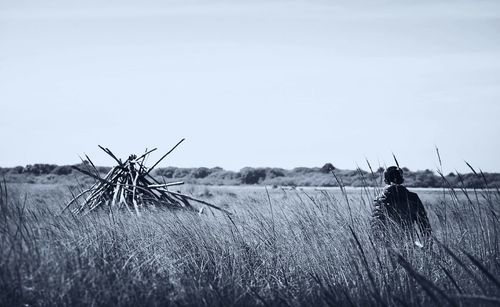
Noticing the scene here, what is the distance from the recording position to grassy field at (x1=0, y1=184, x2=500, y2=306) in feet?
10.5

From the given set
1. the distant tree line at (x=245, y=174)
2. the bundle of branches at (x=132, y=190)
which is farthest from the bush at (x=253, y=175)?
the bundle of branches at (x=132, y=190)

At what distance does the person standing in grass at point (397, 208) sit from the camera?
17.1 feet

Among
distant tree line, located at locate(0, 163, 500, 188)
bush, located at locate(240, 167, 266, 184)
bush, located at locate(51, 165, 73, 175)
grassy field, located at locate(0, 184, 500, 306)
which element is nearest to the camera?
grassy field, located at locate(0, 184, 500, 306)

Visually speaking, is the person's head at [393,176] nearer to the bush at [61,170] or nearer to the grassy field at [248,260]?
the grassy field at [248,260]

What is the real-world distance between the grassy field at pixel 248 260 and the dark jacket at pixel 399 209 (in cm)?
22

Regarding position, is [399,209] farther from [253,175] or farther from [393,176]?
[253,175]

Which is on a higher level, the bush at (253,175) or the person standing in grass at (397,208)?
the bush at (253,175)

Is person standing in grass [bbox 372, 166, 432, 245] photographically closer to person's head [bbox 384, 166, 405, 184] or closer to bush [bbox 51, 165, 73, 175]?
person's head [bbox 384, 166, 405, 184]

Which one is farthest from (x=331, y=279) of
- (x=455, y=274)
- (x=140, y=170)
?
(x=140, y=170)

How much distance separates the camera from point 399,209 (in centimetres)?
536

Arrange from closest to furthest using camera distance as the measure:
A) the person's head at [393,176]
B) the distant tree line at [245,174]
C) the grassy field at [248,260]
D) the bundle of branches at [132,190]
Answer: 1. the grassy field at [248,260]
2. the person's head at [393,176]
3. the bundle of branches at [132,190]
4. the distant tree line at [245,174]

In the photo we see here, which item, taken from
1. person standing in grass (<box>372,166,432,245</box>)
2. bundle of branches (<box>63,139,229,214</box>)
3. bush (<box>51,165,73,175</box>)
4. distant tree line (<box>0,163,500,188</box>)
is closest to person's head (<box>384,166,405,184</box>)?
person standing in grass (<box>372,166,432,245</box>)

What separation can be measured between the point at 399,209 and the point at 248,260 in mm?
1885

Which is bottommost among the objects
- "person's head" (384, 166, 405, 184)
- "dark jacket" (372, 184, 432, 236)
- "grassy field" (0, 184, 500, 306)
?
"grassy field" (0, 184, 500, 306)
